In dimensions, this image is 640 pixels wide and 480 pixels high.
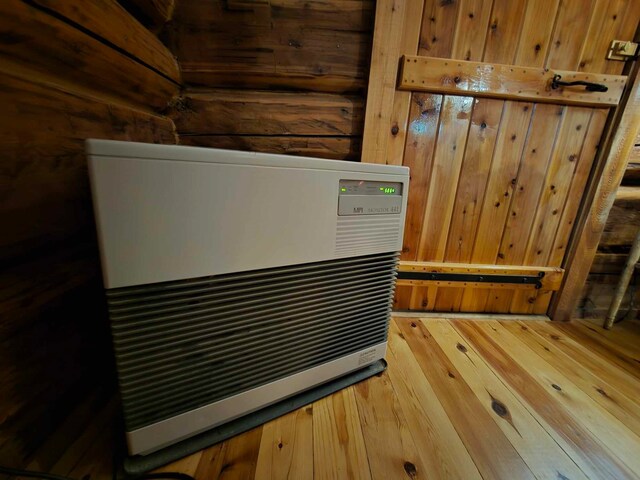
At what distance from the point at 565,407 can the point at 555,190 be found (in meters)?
0.93

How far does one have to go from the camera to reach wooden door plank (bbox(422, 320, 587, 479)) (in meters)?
0.61

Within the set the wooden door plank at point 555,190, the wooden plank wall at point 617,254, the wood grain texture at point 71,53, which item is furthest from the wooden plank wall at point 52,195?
the wooden plank wall at point 617,254

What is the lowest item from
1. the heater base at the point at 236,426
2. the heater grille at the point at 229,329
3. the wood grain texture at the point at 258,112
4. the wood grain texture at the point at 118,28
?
the heater base at the point at 236,426

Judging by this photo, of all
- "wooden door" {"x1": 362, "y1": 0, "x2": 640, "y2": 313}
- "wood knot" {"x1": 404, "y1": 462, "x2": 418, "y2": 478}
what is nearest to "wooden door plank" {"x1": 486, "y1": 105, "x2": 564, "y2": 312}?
"wooden door" {"x1": 362, "y1": 0, "x2": 640, "y2": 313}

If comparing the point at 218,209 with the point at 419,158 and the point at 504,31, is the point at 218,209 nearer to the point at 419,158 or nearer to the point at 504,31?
the point at 419,158

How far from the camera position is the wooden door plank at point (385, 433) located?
1.90 feet

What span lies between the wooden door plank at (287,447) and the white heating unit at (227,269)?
0.09m

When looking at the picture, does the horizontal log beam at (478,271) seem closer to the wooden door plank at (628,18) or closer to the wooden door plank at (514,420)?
the wooden door plank at (514,420)

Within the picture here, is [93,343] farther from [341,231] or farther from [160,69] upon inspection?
[160,69]

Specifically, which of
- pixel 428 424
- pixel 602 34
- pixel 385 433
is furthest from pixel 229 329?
pixel 602 34

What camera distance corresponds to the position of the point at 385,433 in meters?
0.66

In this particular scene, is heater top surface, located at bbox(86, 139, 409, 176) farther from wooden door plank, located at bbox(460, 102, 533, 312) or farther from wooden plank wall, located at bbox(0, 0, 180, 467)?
wooden door plank, located at bbox(460, 102, 533, 312)

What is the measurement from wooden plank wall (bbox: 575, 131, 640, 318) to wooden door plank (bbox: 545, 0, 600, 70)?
1.84ft

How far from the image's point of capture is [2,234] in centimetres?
46
